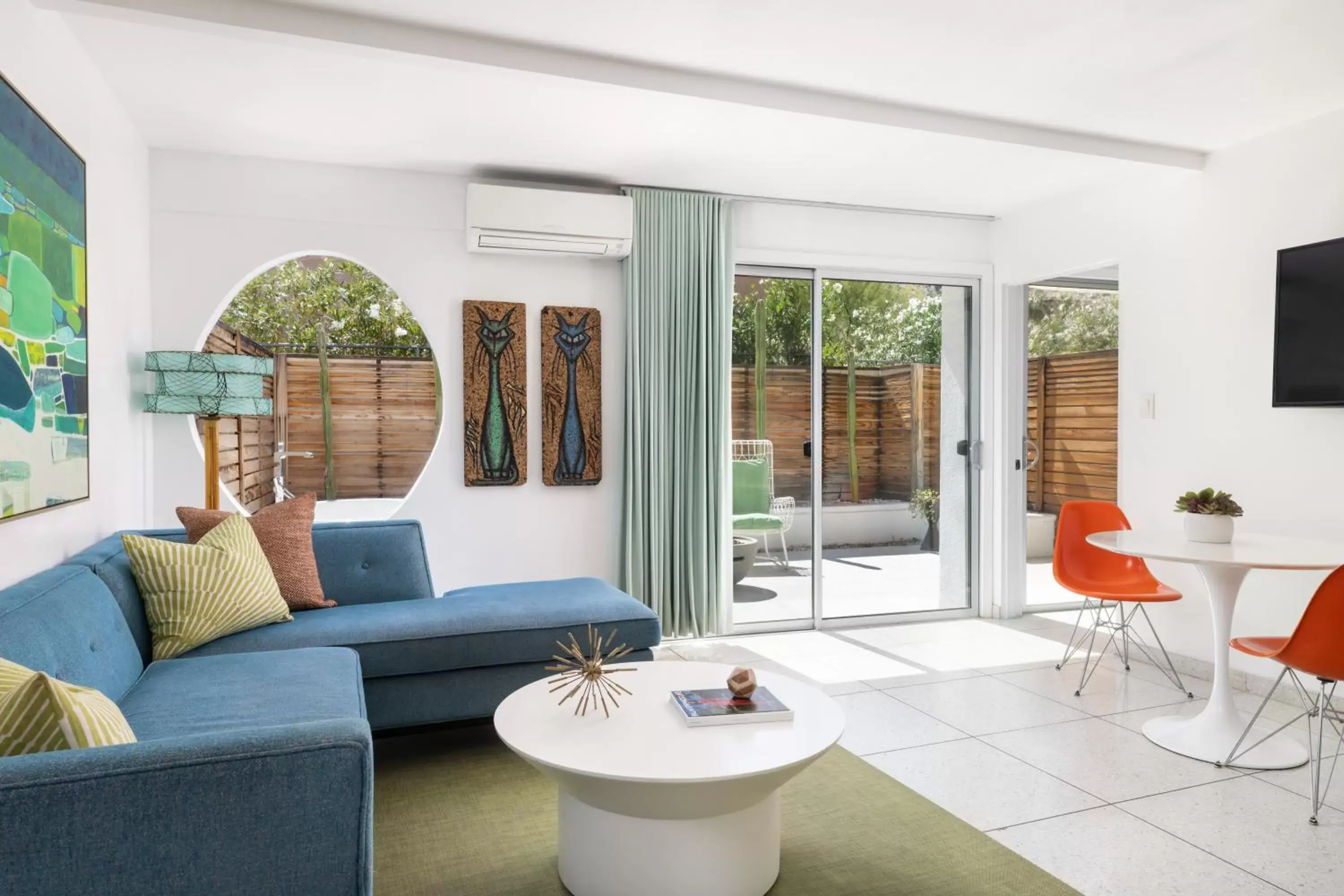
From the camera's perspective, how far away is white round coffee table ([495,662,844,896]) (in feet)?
6.34

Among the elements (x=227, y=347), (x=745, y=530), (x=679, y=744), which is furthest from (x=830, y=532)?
(x=227, y=347)

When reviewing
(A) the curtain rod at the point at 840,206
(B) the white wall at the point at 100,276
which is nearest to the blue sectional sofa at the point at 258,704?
(B) the white wall at the point at 100,276

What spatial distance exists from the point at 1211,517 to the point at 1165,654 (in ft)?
3.10

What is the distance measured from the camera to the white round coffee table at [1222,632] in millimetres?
3037

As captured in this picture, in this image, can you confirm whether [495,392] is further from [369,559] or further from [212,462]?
[212,462]

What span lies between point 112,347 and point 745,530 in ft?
10.6

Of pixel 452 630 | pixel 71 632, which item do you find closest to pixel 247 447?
pixel 452 630

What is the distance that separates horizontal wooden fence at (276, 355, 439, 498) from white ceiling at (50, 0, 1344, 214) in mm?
3185

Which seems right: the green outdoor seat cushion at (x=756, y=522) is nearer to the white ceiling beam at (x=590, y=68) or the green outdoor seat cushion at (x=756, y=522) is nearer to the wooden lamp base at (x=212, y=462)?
the white ceiling beam at (x=590, y=68)

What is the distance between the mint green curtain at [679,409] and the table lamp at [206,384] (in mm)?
1844

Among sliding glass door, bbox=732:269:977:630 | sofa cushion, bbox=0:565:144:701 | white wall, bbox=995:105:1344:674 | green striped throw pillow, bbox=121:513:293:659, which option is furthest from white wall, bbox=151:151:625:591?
white wall, bbox=995:105:1344:674

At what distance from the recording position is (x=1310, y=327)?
3.58m

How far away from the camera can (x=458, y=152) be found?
4129 millimetres

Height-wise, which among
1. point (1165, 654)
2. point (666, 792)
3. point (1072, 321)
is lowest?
point (1165, 654)
